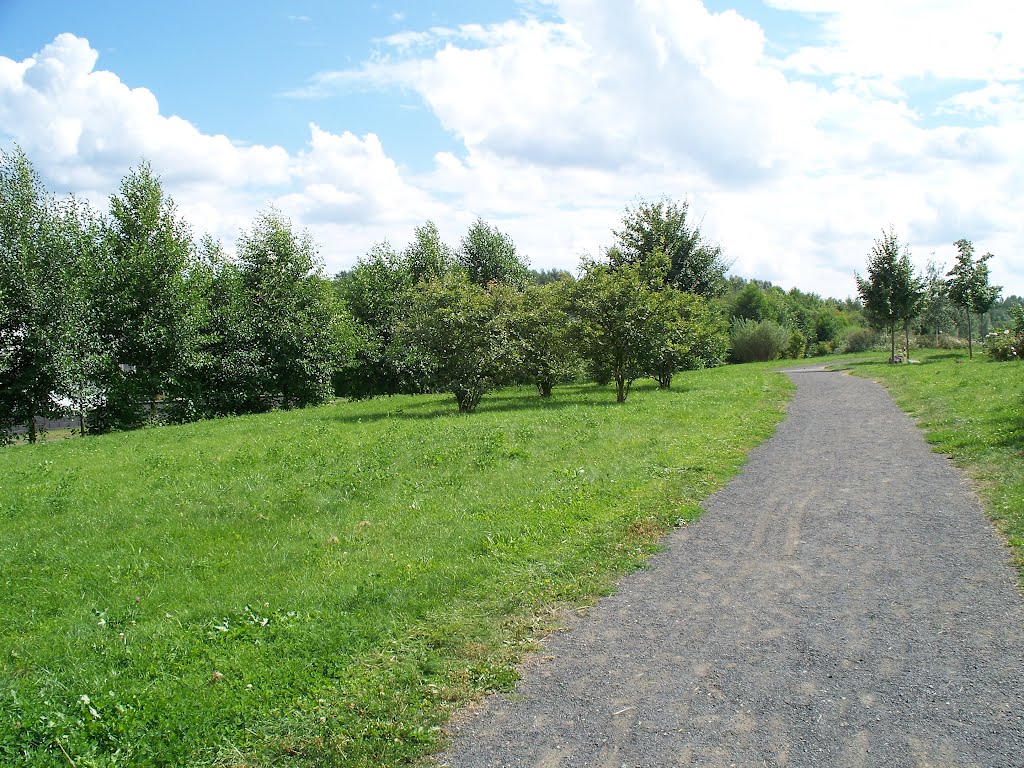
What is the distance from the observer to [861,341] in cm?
5800

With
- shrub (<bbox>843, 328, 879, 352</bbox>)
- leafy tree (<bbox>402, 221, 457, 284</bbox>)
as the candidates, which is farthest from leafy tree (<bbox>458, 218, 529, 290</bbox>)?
shrub (<bbox>843, 328, 879, 352</bbox>)

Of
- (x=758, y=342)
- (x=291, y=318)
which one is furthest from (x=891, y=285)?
(x=291, y=318)

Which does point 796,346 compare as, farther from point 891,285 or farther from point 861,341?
point 891,285

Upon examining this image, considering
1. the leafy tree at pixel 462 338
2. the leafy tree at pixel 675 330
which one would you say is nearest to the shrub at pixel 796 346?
the leafy tree at pixel 675 330

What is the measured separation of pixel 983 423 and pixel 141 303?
1071 inches

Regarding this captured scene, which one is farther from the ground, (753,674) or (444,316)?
(444,316)

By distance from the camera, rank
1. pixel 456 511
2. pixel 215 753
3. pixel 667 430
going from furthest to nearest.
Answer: pixel 667 430 < pixel 456 511 < pixel 215 753

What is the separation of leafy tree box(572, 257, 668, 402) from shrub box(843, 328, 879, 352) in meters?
42.0

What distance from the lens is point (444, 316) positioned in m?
21.3

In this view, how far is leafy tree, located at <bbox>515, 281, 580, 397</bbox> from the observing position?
23234 millimetres

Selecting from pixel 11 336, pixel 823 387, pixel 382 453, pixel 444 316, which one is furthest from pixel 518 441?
pixel 11 336

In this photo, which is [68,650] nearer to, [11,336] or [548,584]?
[548,584]

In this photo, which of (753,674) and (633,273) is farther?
(633,273)

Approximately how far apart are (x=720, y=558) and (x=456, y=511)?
3.41m
